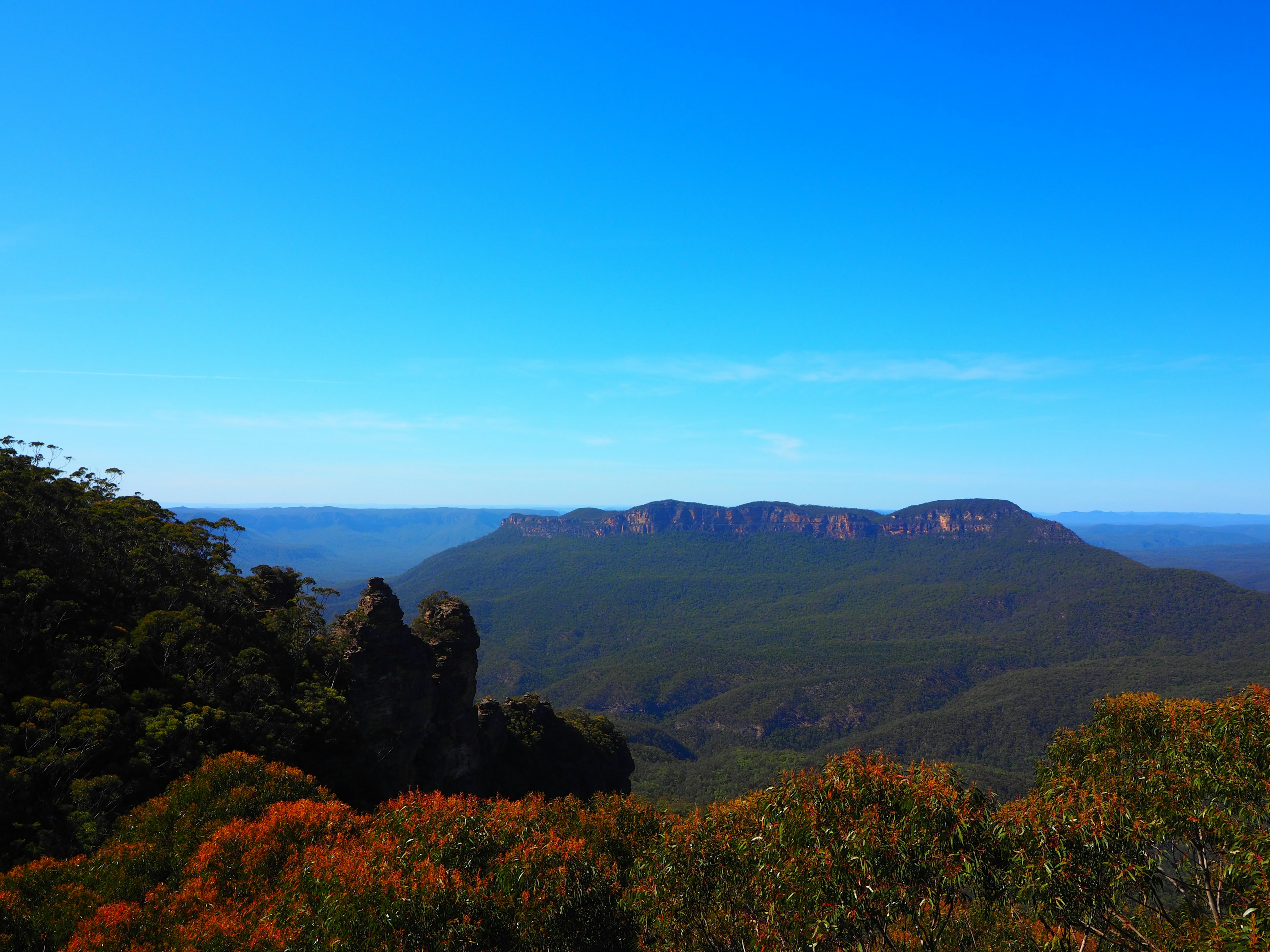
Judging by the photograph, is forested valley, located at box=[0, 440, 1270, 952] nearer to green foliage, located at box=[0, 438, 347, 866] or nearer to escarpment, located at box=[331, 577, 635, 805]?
green foliage, located at box=[0, 438, 347, 866]

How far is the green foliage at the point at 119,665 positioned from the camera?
23.6 m

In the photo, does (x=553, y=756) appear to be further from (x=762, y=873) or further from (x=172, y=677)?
(x=762, y=873)

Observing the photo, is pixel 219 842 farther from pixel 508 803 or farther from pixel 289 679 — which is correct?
pixel 289 679

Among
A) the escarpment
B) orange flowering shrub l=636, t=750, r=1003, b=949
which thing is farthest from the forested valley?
the escarpment

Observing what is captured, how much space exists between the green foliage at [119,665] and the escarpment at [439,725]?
8.80 feet

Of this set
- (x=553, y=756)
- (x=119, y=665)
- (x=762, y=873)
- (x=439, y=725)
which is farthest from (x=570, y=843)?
(x=553, y=756)

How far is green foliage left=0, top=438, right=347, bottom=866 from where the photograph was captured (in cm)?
2361

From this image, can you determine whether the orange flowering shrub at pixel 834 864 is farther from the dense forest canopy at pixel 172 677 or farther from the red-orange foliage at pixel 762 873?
the dense forest canopy at pixel 172 677

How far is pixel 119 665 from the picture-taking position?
99.1 feet

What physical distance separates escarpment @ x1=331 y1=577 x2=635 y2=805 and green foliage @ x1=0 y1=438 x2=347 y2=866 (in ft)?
8.80

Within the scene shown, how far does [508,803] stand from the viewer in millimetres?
A: 21203

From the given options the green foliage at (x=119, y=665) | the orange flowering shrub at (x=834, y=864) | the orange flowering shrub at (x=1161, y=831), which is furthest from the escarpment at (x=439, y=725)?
the orange flowering shrub at (x=1161, y=831)

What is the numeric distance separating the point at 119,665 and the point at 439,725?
74.8ft

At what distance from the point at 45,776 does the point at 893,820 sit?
99.5 feet
